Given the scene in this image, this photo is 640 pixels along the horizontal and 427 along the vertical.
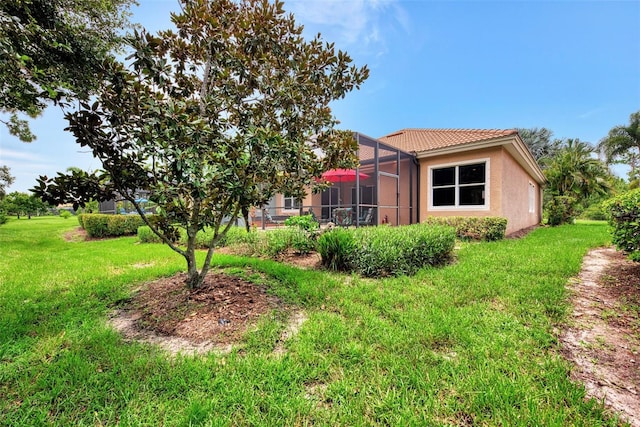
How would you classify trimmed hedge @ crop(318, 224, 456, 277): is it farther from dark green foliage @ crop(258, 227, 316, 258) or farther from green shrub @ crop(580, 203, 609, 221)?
green shrub @ crop(580, 203, 609, 221)

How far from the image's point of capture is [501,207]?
9266 mm

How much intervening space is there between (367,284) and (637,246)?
460 centimetres

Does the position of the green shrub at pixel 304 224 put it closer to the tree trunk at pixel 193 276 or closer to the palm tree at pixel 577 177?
the tree trunk at pixel 193 276

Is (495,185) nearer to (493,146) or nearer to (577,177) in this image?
(493,146)

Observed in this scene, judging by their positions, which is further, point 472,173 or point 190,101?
point 472,173

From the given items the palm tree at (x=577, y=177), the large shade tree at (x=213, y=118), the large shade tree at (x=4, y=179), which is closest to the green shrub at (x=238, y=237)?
the large shade tree at (x=213, y=118)

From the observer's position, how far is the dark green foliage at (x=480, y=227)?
856 centimetres

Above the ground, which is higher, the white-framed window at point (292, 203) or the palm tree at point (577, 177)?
the palm tree at point (577, 177)

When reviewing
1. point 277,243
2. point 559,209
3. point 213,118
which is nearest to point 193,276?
point 213,118

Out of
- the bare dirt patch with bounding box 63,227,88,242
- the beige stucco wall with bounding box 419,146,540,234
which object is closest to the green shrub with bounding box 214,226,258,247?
the beige stucco wall with bounding box 419,146,540,234

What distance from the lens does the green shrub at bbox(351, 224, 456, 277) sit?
→ 4863mm

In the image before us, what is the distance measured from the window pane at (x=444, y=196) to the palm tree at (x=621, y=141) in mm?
24899

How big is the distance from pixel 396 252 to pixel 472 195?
6.78 m

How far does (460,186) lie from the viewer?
1018 centimetres
